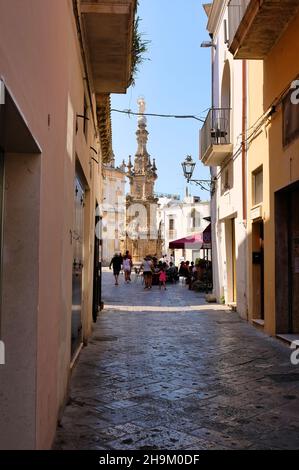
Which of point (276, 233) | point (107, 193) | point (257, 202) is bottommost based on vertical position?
point (276, 233)

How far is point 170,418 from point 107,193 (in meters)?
60.1

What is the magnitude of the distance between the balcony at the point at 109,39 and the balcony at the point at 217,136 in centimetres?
526

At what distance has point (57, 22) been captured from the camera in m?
4.38

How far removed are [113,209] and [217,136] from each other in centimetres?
4969

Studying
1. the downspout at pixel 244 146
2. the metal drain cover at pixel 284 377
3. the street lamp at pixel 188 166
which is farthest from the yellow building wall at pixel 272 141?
the street lamp at pixel 188 166

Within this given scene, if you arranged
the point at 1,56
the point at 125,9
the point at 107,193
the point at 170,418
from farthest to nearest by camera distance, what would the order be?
the point at 107,193 < the point at 125,9 < the point at 170,418 < the point at 1,56

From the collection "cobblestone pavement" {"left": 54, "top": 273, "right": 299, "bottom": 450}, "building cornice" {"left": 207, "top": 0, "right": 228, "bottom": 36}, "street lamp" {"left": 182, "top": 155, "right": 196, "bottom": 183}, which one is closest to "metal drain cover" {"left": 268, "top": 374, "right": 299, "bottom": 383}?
"cobblestone pavement" {"left": 54, "top": 273, "right": 299, "bottom": 450}

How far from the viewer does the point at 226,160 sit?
15547 mm

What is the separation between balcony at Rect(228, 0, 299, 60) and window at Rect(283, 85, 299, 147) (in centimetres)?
134

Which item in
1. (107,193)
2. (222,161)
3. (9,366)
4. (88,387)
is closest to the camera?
(9,366)

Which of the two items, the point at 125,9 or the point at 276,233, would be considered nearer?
the point at 125,9

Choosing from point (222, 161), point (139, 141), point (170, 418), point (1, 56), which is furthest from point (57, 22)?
point (139, 141)

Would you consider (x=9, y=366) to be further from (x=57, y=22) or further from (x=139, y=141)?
(x=139, y=141)

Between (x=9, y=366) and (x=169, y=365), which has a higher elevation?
(x=9, y=366)
